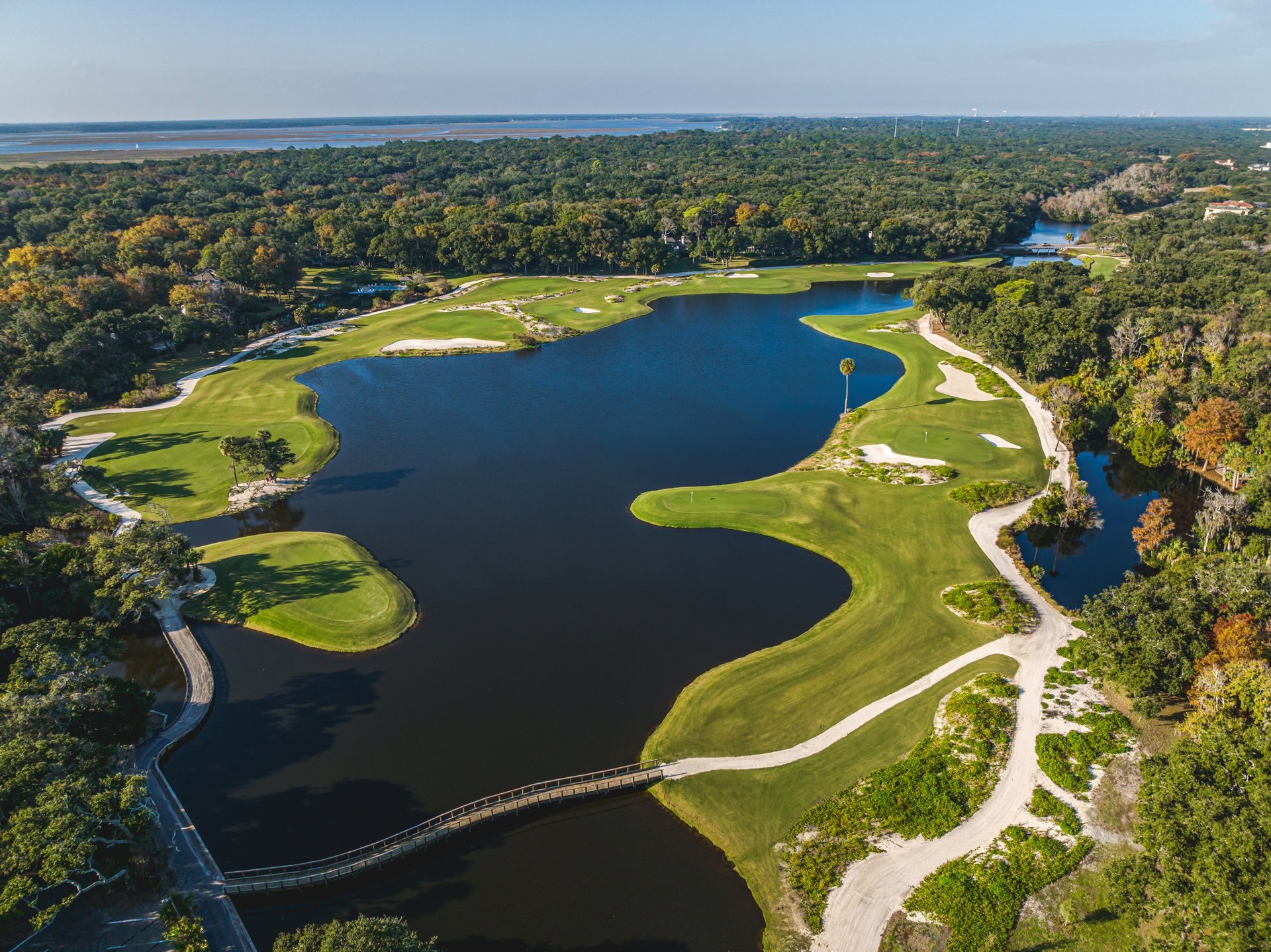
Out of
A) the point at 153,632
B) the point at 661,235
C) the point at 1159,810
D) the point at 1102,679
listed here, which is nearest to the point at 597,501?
the point at 153,632

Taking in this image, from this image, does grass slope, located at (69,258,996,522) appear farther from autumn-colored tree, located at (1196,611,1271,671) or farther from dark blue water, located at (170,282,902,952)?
autumn-colored tree, located at (1196,611,1271,671)

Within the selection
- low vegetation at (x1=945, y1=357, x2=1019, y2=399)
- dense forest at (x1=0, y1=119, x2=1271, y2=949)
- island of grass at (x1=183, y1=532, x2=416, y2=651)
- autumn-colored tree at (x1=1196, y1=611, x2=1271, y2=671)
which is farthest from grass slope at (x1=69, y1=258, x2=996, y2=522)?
autumn-colored tree at (x1=1196, y1=611, x2=1271, y2=671)

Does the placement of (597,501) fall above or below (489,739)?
above

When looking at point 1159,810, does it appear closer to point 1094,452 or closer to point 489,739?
point 489,739

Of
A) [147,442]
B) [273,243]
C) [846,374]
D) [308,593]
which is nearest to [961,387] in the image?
[846,374]

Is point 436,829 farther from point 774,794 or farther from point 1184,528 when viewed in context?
point 1184,528

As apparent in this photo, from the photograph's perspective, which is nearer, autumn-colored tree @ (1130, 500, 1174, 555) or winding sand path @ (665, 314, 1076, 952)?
winding sand path @ (665, 314, 1076, 952)
